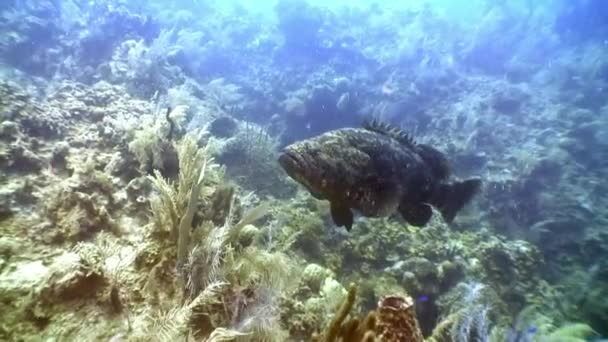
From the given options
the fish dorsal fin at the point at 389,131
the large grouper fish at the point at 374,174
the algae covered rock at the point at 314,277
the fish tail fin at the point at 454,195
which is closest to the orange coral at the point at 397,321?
the large grouper fish at the point at 374,174

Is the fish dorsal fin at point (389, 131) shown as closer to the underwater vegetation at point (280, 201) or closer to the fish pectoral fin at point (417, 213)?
the underwater vegetation at point (280, 201)

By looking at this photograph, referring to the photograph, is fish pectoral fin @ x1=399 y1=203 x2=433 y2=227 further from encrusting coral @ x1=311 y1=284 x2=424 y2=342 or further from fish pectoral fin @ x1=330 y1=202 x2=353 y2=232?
encrusting coral @ x1=311 y1=284 x2=424 y2=342

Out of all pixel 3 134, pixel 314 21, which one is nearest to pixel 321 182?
pixel 3 134

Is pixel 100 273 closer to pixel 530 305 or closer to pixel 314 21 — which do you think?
pixel 530 305

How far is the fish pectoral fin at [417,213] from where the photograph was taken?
485 centimetres

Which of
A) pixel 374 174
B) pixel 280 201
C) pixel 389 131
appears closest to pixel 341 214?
pixel 374 174

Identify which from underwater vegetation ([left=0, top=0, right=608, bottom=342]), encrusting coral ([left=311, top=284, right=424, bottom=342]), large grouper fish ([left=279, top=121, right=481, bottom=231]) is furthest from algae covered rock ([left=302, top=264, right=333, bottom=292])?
encrusting coral ([left=311, top=284, right=424, bottom=342])

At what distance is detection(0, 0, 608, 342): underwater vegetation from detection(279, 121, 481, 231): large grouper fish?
23 mm

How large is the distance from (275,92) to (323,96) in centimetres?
288

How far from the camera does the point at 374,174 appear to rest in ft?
13.7

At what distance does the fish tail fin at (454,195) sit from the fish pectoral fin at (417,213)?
0.32 meters

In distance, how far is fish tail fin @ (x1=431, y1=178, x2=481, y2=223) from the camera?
5156mm

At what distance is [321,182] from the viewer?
3.70m

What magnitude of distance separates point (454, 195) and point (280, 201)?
4.06 m
